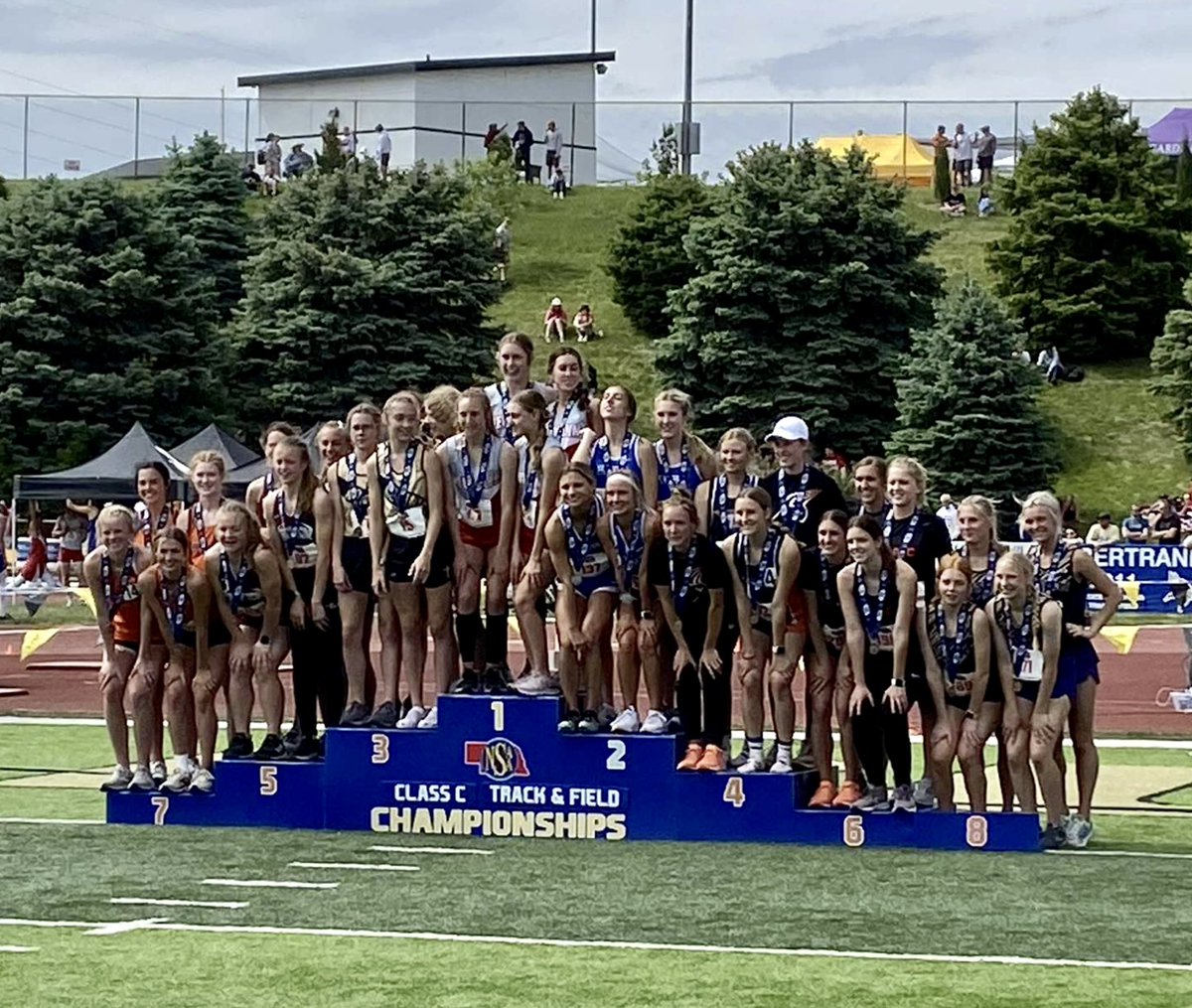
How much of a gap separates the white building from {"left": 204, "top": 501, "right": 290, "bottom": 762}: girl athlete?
155 ft

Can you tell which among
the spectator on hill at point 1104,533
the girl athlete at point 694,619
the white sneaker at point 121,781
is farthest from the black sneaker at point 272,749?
the spectator on hill at point 1104,533

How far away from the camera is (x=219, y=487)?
511 inches

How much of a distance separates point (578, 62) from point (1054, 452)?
30.5 metres

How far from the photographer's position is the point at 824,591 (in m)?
12.1

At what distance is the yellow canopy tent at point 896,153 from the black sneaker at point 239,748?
4707 cm

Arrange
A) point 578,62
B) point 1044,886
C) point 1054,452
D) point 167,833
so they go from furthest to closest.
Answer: point 578,62
point 1054,452
point 167,833
point 1044,886

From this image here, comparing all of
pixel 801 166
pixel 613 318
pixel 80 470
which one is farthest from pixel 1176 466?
pixel 80 470

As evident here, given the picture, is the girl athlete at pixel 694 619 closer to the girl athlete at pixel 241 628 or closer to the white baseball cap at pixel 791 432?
the white baseball cap at pixel 791 432

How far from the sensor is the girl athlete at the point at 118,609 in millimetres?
13023

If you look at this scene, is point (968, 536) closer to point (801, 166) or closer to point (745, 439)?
point (745, 439)

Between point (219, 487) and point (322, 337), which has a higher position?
point (322, 337)

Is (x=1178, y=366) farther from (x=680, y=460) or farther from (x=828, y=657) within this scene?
(x=828, y=657)

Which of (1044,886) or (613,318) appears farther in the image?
(613,318)

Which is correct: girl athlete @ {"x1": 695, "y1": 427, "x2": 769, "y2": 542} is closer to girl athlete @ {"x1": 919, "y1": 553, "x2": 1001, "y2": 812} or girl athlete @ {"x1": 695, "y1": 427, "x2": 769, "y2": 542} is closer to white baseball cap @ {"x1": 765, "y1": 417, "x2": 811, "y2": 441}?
white baseball cap @ {"x1": 765, "y1": 417, "x2": 811, "y2": 441}
